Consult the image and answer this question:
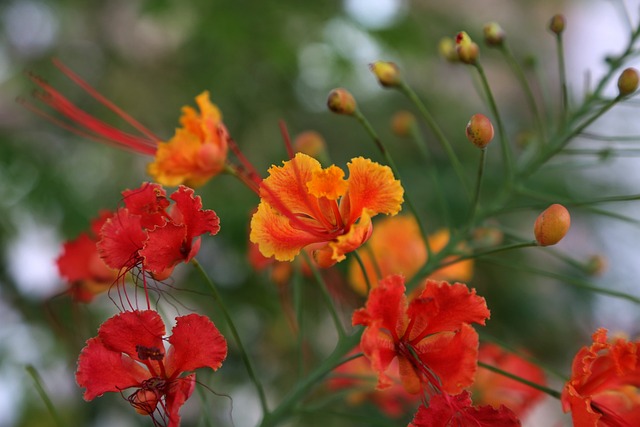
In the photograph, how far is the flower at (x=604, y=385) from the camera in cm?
69

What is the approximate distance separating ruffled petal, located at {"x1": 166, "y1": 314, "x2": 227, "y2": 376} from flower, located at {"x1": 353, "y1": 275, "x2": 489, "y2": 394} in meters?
0.13

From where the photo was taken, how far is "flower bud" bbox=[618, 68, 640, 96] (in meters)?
0.77

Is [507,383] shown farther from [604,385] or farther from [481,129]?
[481,129]

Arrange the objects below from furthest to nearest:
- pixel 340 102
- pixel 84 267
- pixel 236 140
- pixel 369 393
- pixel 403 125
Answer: pixel 236 140
pixel 369 393
pixel 403 125
pixel 84 267
pixel 340 102

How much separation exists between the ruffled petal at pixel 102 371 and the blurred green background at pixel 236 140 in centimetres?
52

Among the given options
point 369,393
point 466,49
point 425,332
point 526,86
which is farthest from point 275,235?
point 369,393

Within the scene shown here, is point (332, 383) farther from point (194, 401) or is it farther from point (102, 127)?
point (194, 401)

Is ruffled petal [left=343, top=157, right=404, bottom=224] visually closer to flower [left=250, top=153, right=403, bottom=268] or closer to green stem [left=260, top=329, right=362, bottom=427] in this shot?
flower [left=250, top=153, right=403, bottom=268]

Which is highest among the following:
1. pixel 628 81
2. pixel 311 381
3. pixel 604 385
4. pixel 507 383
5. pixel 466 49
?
pixel 466 49

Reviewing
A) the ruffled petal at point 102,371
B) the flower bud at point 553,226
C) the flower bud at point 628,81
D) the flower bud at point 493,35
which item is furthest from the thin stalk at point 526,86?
the ruffled petal at point 102,371

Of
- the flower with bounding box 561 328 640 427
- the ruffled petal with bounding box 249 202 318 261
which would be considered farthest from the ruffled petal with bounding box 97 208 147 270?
the flower with bounding box 561 328 640 427

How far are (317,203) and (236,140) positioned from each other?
1.05 meters

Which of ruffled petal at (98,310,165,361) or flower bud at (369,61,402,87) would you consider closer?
ruffled petal at (98,310,165,361)

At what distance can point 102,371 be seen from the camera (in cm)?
66
